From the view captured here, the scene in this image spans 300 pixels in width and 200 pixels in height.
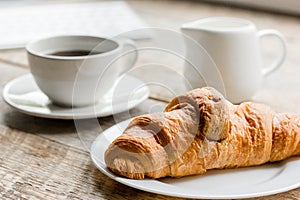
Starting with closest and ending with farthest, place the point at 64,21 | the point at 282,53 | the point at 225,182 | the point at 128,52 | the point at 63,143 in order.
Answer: the point at 225,182 < the point at 63,143 < the point at 128,52 < the point at 282,53 < the point at 64,21

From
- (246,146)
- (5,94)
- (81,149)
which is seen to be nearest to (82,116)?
(81,149)

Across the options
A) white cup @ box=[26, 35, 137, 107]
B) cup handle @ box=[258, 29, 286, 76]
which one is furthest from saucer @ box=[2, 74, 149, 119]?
cup handle @ box=[258, 29, 286, 76]

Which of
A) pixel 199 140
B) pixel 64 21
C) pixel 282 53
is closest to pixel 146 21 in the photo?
pixel 64 21

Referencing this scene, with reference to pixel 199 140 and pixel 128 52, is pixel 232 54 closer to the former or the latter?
pixel 128 52

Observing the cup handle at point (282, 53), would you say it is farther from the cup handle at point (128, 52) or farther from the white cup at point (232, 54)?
the cup handle at point (128, 52)

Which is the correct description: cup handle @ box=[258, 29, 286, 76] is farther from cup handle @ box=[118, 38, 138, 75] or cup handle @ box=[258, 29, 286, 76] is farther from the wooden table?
cup handle @ box=[118, 38, 138, 75]

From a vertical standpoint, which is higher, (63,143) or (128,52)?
(128,52)
